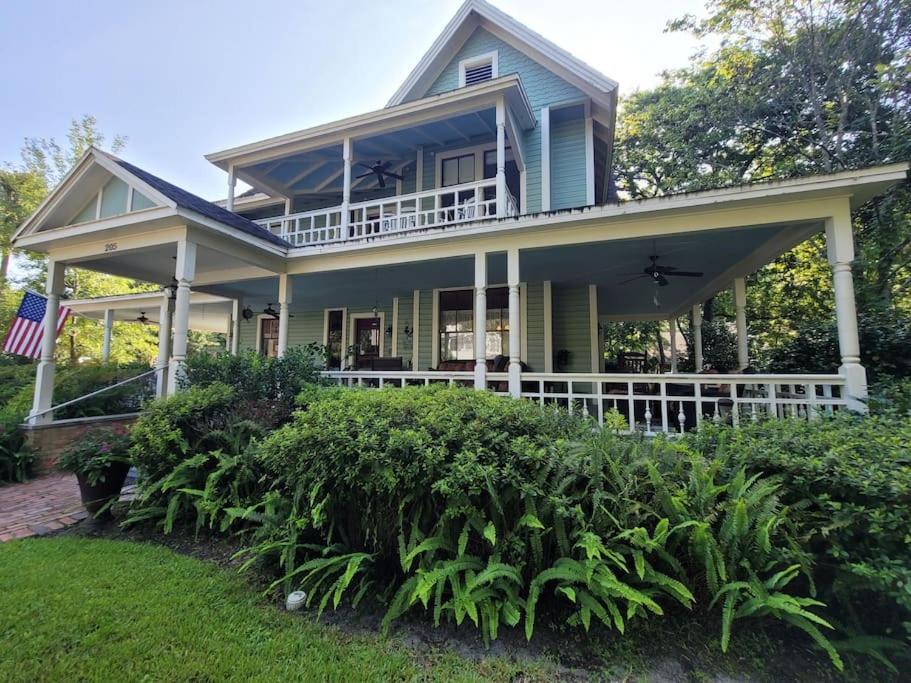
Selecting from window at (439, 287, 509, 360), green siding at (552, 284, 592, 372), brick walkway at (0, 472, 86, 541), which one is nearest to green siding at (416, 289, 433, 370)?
window at (439, 287, 509, 360)

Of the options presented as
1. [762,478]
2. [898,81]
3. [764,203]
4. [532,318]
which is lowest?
[762,478]

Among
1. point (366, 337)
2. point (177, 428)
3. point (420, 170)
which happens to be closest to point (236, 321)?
point (366, 337)

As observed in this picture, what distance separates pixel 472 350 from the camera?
922 cm

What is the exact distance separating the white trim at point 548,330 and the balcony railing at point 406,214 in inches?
74.2

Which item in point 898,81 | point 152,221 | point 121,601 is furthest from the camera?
point 898,81

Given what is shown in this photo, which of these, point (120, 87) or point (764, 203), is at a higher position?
point (120, 87)

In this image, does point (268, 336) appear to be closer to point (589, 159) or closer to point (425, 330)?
point (425, 330)

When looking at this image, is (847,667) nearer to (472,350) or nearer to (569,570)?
(569,570)

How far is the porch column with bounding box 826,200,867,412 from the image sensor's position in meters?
4.33

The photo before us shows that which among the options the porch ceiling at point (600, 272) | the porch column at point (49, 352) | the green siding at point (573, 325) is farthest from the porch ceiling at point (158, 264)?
the green siding at point (573, 325)

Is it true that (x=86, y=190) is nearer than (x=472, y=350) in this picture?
Yes

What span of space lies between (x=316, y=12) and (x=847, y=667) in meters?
13.5

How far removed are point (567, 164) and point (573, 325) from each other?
362 centimetres

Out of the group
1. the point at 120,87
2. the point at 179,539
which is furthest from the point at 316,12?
the point at 179,539
